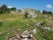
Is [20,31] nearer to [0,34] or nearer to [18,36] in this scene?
[18,36]

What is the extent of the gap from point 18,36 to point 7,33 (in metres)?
1.22

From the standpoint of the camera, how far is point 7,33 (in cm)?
1764

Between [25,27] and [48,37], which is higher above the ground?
[25,27]

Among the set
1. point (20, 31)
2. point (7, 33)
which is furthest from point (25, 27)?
point (7, 33)

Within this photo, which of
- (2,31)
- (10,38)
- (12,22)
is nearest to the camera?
(10,38)

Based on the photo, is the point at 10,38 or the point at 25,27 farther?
the point at 25,27

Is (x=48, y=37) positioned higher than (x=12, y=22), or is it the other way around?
(x=12, y=22)

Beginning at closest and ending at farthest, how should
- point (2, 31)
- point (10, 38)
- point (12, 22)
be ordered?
point (10, 38), point (2, 31), point (12, 22)

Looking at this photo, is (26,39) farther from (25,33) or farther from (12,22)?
(12,22)

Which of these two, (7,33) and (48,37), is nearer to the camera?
(7,33)

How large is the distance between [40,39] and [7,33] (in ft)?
11.5

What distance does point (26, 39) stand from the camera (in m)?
17.5

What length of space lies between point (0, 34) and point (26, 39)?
2.77 m

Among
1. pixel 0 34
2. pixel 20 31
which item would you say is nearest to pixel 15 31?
pixel 20 31
